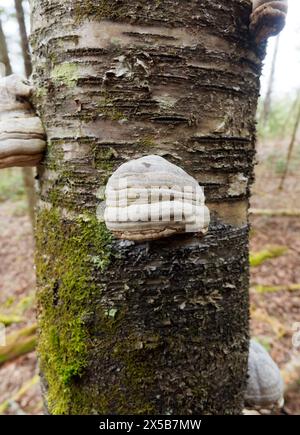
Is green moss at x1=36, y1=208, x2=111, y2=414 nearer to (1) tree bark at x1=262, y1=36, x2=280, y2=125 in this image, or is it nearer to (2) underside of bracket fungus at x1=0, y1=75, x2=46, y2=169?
(2) underside of bracket fungus at x1=0, y1=75, x2=46, y2=169

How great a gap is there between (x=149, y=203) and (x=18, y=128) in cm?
56

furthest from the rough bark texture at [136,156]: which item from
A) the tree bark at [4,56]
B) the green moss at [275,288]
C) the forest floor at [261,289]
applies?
the green moss at [275,288]

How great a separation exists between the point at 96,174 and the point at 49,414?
95 cm

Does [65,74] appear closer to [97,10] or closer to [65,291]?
[97,10]

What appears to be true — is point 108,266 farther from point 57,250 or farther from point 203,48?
point 203,48

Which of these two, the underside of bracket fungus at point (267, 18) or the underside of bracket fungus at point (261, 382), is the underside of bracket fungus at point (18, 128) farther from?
the underside of bracket fungus at point (261, 382)

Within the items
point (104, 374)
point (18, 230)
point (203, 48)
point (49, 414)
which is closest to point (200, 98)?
point (203, 48)

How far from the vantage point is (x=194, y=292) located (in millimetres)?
1119

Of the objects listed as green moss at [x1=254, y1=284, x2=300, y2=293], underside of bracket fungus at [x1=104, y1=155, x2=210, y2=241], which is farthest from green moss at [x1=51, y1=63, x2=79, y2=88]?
green moss at [x1=254, y1=284, x2=300, y2=293]

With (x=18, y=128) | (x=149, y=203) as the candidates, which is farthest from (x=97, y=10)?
(x=149, y=203)

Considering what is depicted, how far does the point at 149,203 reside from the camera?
86 cm

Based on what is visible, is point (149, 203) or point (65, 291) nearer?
point (149, 203)

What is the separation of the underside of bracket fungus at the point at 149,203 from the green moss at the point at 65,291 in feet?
0.75

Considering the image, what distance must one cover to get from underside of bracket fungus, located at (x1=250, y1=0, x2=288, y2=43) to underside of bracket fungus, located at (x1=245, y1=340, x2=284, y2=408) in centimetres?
138
